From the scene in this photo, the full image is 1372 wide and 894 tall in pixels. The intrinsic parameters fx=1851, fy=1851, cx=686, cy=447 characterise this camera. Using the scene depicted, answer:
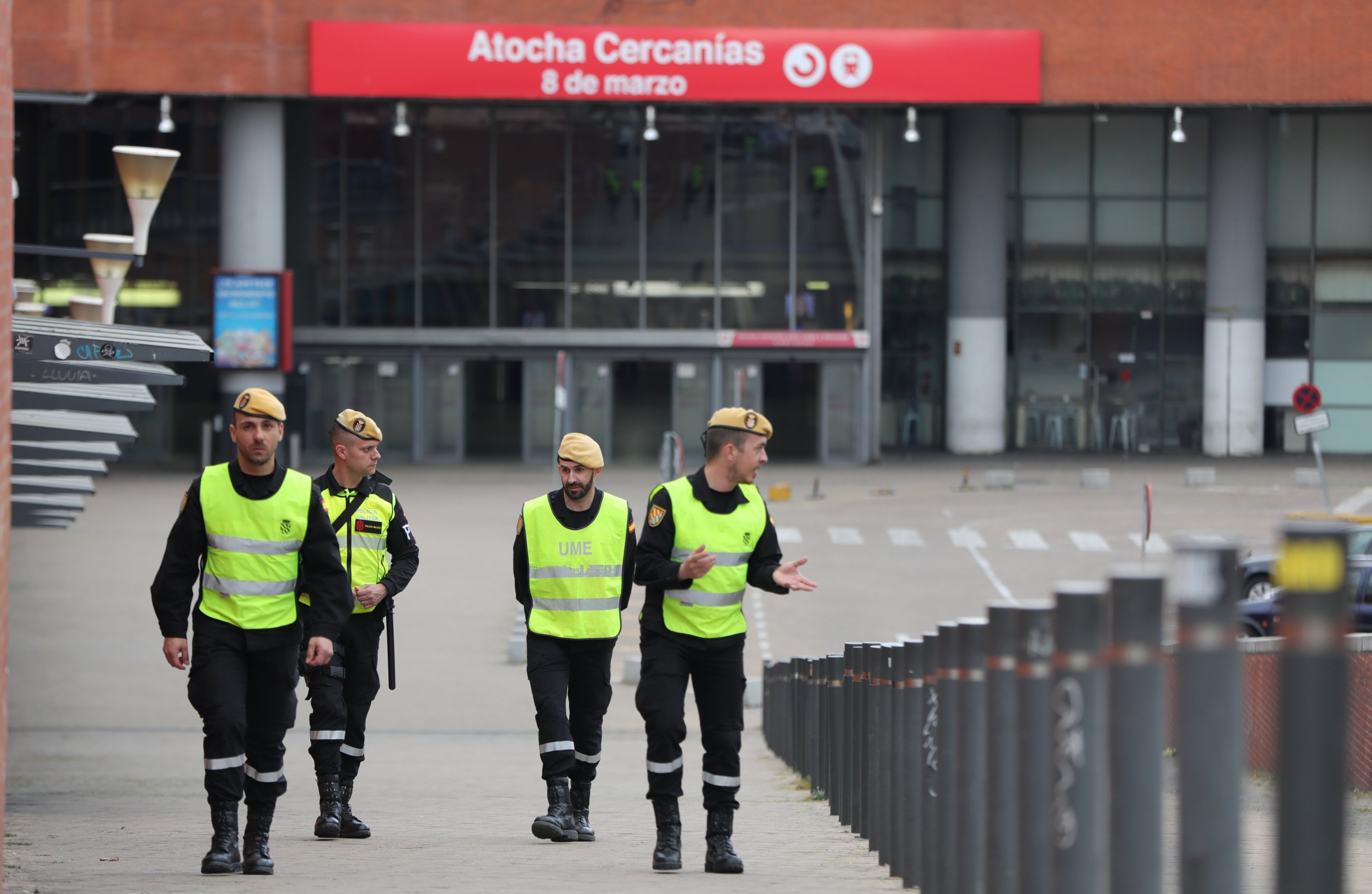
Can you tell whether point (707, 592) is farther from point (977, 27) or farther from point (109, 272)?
point (977, 27)

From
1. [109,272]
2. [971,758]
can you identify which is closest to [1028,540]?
[109,272]

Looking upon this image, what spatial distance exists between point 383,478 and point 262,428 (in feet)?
6.40

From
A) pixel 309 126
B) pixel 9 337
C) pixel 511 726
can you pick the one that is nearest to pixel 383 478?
pixel 9 337

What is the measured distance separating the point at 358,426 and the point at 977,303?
3722 centimetres

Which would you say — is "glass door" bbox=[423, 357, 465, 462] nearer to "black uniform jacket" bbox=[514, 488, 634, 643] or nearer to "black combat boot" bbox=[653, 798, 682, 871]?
"black uniform jacket" bbox=[514, 488, 634, 643]

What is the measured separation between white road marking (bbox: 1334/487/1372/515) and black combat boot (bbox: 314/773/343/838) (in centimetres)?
2559

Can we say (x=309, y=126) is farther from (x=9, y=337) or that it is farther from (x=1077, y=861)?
(x=1077, y=861)

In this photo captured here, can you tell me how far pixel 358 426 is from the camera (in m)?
8.42

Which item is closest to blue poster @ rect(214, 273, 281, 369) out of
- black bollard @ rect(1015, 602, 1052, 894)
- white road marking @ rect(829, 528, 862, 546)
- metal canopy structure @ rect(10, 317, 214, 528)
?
white road marking @ rect(829, 528, 862, 546)

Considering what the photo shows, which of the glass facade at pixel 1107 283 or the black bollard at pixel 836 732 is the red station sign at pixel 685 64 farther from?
the black bollard at pixel 836 732

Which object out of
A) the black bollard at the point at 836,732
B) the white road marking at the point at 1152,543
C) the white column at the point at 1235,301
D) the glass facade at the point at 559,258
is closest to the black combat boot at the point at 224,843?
the black bollard at the point at 836,732

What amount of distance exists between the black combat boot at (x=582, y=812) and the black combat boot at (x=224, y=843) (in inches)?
69.2

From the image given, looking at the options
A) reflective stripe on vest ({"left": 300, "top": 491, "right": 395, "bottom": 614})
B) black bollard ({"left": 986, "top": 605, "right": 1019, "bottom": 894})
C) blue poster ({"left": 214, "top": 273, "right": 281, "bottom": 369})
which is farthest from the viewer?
blue poster ({"left": 214, "top": 273, "right": 281, "bottom": 369})

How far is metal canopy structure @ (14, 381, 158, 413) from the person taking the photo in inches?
395
